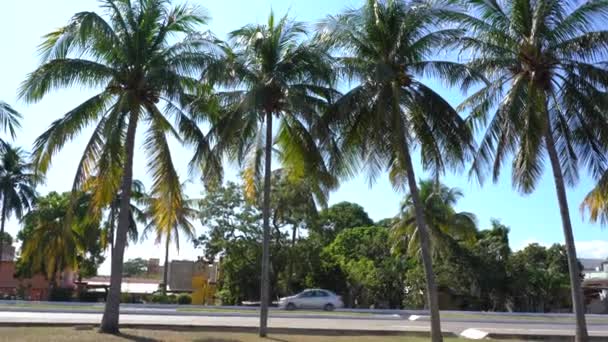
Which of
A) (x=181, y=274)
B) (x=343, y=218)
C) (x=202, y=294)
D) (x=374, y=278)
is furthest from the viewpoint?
(x=181, y=274)

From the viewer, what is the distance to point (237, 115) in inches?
693

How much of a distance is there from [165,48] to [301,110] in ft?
13.8

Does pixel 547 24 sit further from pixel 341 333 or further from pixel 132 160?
pixel 132 160

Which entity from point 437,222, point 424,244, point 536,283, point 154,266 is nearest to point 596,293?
point 536,283

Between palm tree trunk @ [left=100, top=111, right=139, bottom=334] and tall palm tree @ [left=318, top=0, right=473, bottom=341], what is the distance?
17.8 feet

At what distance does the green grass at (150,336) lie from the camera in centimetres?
1566

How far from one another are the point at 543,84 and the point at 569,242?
4.12m

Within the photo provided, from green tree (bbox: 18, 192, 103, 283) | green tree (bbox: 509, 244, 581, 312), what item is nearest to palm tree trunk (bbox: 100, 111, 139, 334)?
green tree (bbox: 18, 192, 103, 283)

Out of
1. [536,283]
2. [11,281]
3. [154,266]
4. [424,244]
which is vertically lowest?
[424,244]

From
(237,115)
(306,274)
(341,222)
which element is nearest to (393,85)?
(237,115)

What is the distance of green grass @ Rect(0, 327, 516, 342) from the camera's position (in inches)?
617

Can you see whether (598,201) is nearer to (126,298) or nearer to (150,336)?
(150,336)

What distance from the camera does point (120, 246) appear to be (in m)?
17.7

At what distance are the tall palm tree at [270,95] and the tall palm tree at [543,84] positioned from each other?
4.27 meters
